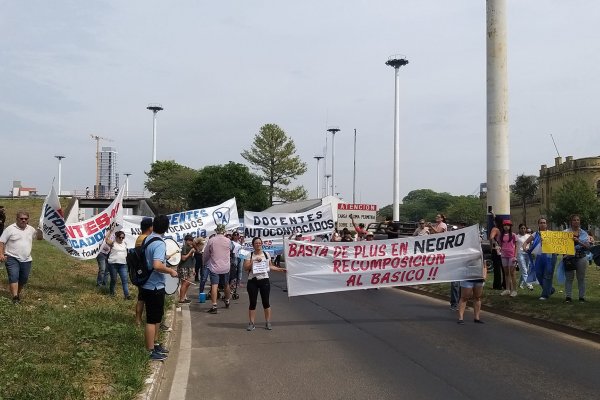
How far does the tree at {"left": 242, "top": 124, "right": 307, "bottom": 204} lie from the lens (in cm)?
7188

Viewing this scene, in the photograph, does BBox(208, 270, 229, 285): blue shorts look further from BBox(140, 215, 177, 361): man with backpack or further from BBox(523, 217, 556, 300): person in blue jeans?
BBox(523, 217, 556, 300): person in blue jeans

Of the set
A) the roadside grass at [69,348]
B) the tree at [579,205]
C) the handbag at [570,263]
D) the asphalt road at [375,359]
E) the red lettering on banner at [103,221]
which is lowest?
the asphalt road at [375,359]

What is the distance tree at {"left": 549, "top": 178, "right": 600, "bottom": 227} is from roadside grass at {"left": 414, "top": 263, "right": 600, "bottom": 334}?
48407 mm

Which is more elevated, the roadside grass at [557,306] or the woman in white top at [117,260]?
the woman in white top at [117,260]

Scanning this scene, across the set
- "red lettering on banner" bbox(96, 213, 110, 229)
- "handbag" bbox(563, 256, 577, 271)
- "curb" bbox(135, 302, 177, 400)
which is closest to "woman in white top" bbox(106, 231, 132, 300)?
"red lettering on banner" bbox(96, 213, 110, 229)

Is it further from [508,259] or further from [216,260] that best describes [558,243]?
[216,260]

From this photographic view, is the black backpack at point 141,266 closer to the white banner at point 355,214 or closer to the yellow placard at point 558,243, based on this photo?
the yellow placard at point 558,243

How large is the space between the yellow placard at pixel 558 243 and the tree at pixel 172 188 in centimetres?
6999

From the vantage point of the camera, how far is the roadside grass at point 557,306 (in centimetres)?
973

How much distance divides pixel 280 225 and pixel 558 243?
30.7 feet

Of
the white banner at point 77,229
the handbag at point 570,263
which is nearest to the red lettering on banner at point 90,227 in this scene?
the white banner at point 77,229

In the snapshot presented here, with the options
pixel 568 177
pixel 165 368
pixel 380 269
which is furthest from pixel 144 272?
pixel 568 177

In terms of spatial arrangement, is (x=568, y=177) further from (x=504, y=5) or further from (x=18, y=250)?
(x=18, y=250)

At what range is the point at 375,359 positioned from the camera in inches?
300
